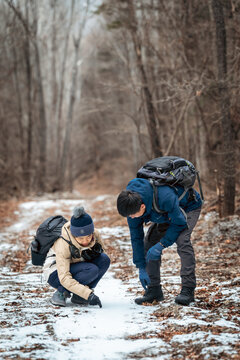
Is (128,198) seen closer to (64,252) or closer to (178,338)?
(64,252)

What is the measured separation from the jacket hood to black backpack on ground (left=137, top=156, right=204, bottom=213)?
2.0 inches

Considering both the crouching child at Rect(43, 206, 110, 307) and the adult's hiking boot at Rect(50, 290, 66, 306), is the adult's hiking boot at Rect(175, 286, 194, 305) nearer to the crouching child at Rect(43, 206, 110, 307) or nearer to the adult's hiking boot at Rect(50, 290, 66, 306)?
the crouching child at Rect(43, 206, 110, 307)

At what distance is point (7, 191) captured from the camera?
65.8 feet

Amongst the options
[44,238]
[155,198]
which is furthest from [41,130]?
[155,198]

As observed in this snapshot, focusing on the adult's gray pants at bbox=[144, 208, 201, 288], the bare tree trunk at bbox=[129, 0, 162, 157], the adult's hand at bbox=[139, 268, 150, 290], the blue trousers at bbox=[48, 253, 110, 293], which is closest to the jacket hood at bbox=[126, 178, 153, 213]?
the adult's gray pants at bbox=[144, 208, 201, 288]

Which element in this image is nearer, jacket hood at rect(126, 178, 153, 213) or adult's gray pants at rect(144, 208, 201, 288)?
jacket hood at rect(126, 178, 153, 213)

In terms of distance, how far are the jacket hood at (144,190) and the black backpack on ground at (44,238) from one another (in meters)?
1.04

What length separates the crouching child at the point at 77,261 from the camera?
4.37 m

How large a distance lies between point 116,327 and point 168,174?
1575 mm

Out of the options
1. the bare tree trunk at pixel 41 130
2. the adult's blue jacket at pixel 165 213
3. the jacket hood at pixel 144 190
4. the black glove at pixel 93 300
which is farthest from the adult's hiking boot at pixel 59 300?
the bare tree trunk at pixel 41 130

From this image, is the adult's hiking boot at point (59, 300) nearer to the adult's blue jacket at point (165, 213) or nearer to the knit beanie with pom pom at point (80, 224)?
the knit beanie with pom pom at point (80, 224)

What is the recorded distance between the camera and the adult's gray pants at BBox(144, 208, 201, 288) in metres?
4.43

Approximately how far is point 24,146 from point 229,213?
56.5 ft

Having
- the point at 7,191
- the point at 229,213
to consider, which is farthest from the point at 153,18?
the point at 7,191
